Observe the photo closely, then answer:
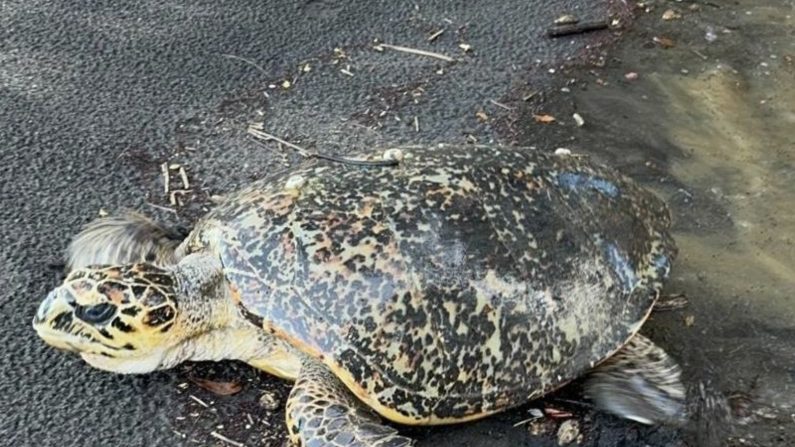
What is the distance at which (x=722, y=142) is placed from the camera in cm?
394

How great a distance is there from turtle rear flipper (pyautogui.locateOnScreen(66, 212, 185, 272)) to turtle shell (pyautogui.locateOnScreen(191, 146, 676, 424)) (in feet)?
0.86

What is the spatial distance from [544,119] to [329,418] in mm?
2108

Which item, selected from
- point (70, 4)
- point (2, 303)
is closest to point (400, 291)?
point (2, 303)

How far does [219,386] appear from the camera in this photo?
105 inches

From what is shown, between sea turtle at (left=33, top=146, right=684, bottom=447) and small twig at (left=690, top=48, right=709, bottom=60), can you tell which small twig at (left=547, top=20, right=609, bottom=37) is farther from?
sea turtle at (left=33, top=146, right=684, bottom=447)

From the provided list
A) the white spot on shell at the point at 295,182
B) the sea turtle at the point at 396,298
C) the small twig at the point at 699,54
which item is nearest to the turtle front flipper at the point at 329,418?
the sea turtle at the point at 396,298

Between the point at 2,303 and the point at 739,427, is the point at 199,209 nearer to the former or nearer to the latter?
the point at 2,303

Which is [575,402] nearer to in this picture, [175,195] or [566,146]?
[566,146]

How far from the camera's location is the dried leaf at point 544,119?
394 cm

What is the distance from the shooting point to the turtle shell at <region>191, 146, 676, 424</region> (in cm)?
236

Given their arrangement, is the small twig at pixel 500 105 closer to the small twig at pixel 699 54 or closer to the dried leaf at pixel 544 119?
the dried leaf at pixel 544 119

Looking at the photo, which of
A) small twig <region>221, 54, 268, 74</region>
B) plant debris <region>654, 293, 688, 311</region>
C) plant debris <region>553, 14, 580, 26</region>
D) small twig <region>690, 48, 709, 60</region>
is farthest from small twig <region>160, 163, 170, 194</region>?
small twig <region>690, 48, 709, 60</region>

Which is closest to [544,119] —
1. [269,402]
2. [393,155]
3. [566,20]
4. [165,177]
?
[566,20]

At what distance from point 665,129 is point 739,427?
1.70m
